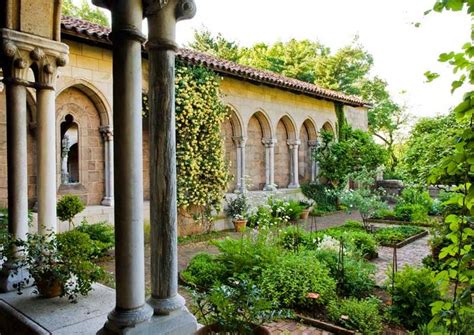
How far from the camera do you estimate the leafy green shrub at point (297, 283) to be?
4.12 meters

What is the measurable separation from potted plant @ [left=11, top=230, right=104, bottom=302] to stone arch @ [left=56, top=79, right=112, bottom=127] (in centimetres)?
474

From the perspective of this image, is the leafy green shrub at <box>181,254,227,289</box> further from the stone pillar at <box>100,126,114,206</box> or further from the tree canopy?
the tree canopy

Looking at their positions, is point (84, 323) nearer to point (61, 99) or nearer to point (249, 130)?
point (61, 99)

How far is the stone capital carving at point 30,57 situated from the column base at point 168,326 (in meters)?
2.93

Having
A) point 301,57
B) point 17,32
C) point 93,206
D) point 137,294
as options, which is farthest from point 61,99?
point 301,57

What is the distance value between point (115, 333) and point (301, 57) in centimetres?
2319

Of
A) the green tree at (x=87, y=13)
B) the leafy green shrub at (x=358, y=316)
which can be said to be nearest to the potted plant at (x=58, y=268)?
the leafy green shrub at (x=358, y=316)

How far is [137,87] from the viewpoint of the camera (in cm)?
246

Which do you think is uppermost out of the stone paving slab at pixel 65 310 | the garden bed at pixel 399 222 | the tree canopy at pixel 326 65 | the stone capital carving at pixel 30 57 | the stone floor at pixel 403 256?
the tree canopy at pixel 326 65

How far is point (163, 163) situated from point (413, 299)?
2.93 m

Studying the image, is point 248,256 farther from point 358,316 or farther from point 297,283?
point 358,316

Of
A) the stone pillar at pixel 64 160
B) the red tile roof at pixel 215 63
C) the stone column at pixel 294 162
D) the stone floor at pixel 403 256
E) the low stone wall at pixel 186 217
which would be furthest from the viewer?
the stone column at pixel 294 162

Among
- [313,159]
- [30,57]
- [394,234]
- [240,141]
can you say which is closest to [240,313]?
[30,57]

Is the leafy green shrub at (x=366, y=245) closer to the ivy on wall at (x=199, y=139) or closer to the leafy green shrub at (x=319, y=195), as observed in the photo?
the ivy on wall at (x=199, y=139)
